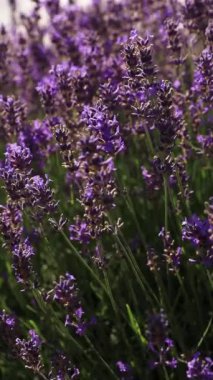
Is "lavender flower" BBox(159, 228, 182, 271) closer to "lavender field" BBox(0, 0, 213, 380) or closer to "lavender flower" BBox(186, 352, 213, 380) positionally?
"lavender field" BBox(0, 0, 213, 380)

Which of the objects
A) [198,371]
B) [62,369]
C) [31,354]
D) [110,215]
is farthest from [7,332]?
[198,371]

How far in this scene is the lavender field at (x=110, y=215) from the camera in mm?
2799

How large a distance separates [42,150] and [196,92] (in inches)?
40.8

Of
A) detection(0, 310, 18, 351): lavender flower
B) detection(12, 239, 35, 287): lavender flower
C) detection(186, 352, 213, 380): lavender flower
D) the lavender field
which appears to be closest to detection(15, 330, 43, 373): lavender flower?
the lavender field

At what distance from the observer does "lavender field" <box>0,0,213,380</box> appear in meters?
2.80

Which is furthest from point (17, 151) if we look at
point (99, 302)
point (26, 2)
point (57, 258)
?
point (26, 2)

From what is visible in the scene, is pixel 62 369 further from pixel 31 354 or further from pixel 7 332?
pixel 7 332

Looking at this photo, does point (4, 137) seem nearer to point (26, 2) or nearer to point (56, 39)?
point (56, 39)

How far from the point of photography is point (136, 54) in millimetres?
3027

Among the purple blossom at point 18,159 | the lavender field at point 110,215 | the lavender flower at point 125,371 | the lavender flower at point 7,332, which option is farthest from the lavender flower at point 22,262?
the lavender flower at point 125,371

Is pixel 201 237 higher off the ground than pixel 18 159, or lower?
lower

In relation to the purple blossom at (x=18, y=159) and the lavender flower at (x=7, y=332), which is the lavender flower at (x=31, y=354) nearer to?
the lavender flower at (x=7, y=332)

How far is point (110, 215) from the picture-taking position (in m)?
2.83

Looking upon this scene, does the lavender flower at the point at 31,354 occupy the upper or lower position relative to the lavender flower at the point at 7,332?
lower
